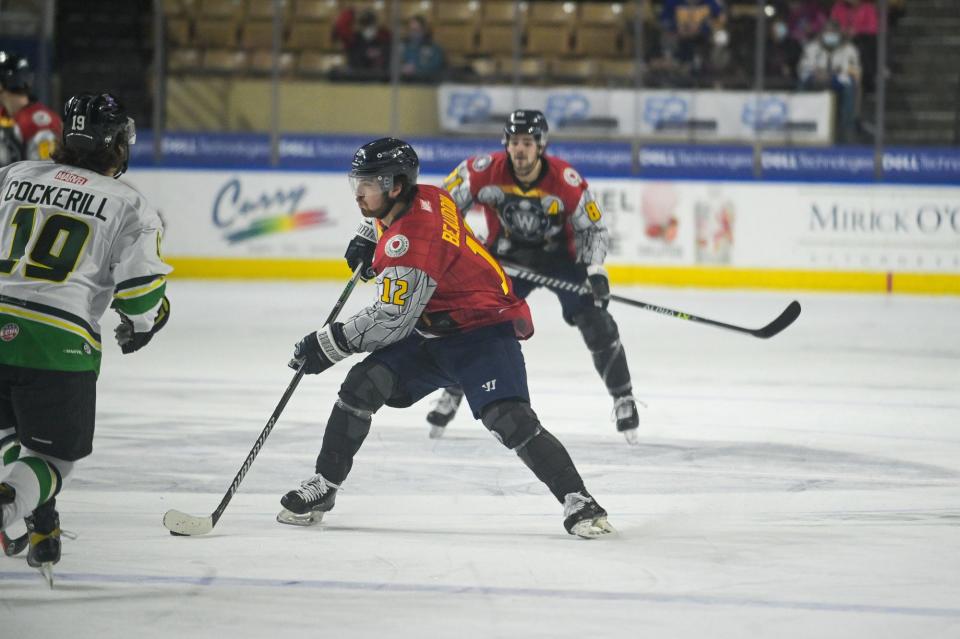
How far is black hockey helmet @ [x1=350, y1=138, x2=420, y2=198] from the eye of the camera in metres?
3.67

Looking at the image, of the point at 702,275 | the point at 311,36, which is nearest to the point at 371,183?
the point at 702,275

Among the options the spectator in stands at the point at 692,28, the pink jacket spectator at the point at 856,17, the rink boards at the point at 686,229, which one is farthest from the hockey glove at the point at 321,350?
the pink jacket spectator at the point at 856,17

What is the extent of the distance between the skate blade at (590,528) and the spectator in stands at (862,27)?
8818 mm

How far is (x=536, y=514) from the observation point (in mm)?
4066

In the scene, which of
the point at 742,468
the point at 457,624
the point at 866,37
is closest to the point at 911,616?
the point at 457,624

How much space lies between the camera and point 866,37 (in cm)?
1185

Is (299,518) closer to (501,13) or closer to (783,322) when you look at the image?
(783,322)

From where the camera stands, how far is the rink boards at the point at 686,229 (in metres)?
11.1

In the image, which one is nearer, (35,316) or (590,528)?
(35,316)

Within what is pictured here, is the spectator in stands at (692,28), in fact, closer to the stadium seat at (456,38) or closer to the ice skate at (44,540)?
the stadium seat at (456,38)

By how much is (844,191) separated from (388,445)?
278 inches

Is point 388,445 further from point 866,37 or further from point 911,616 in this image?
point 866,37

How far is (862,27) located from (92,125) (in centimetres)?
989

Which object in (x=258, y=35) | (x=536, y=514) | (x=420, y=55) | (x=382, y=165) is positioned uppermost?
(x=258, y=35)
